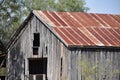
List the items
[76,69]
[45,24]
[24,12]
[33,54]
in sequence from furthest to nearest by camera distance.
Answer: [24,12] < [33,54] < [45,24] < [76,69]

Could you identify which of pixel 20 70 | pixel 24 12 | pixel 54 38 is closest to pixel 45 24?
pixel 54 38

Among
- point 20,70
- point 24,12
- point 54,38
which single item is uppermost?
point 24,12

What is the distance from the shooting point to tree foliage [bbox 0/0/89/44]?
151 feet

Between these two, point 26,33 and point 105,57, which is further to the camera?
point 26,33

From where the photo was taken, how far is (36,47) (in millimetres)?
30688

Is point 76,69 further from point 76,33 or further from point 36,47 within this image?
Answer: point 36,47

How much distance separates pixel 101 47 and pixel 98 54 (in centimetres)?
54

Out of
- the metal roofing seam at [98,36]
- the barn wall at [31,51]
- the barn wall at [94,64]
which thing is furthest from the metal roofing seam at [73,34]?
the metal roofing seam at [98,36]

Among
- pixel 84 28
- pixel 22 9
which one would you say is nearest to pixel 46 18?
pixel 84 28

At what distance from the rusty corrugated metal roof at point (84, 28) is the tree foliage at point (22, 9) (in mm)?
15206

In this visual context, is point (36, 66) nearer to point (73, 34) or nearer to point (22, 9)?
point (73, 34)

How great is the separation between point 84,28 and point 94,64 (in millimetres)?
3173

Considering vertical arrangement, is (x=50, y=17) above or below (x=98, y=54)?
above

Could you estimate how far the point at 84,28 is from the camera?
29469 millimetres
